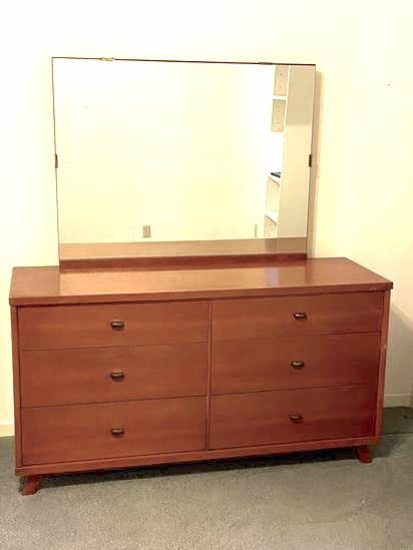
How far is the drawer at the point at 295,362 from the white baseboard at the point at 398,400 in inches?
24.5

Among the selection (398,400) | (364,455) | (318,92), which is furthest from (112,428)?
(318,92)

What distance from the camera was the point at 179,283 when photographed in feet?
8.13

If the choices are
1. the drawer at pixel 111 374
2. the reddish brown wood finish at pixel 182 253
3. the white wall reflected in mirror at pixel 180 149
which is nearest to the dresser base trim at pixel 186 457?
the drawer at pixel 111 374

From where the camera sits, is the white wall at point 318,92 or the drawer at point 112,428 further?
the white wall at point 318,92

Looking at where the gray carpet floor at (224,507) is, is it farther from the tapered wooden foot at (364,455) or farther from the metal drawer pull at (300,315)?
the metal drawer pull at (300,315)

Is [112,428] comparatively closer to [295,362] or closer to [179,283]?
[179,283]

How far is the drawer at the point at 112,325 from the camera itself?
233cm

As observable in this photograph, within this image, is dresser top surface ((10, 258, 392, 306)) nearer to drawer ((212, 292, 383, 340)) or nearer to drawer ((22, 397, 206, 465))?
drawer ((212, 292, 383, 340))

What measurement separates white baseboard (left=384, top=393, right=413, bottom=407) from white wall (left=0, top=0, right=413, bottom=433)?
1.15ft

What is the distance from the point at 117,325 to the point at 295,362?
2.23ft

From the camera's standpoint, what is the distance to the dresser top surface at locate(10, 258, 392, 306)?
234cm

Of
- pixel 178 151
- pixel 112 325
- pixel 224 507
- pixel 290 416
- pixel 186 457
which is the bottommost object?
pixel 224 507

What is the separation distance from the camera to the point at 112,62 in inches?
102

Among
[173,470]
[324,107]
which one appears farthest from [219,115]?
[173,470]
